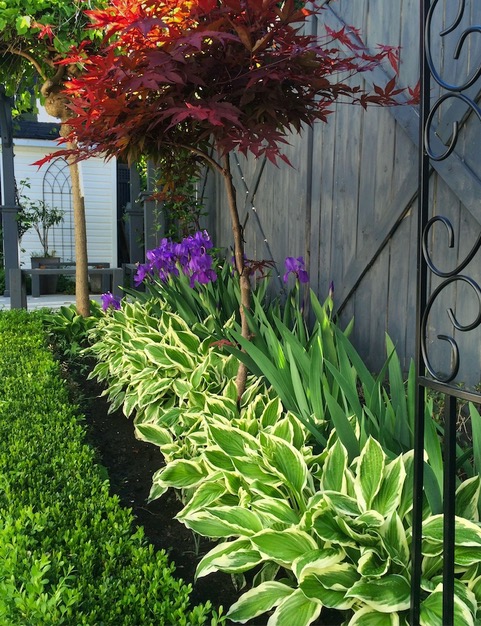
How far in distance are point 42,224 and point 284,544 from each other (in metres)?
11.9

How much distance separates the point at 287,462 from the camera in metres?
1.88

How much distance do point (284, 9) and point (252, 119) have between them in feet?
1.22

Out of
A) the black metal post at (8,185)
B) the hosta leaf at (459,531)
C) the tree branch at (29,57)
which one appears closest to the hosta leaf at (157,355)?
the hosta leaf at (459,531)

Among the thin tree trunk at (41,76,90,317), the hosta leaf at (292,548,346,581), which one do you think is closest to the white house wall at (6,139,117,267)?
the thin tree trunk at (41,76,90,317)

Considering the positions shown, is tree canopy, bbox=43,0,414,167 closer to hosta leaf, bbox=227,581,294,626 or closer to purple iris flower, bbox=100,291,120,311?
hosta leaf, bbox=227,581,294,626

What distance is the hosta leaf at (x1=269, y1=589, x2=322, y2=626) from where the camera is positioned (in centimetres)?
151

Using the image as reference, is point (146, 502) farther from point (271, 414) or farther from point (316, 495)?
point (316, 495)

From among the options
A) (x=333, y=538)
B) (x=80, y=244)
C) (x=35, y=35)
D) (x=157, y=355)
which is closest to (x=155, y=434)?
(x=157, y=355)

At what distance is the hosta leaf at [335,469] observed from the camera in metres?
1.77

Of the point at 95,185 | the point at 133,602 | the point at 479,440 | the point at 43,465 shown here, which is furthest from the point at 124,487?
the point at 95,185

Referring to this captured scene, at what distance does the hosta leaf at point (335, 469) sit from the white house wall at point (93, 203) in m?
12.1

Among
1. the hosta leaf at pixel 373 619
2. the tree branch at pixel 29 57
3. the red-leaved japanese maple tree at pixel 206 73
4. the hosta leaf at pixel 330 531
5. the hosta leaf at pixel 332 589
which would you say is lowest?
the hosta leaf at pixel 373 619

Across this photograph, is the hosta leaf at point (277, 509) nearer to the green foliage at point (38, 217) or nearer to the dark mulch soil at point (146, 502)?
the dark mulch soil at point (146, 502)

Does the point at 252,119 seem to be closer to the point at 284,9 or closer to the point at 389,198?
the point at 284,9
